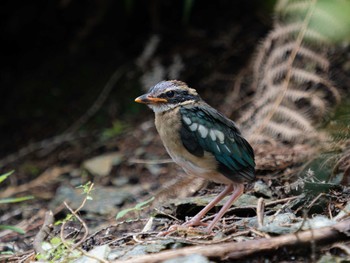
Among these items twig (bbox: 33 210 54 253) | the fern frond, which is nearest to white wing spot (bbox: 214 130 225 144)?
twig (bbox: 33 210 54 253)

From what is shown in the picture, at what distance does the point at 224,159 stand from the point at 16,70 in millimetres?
5305

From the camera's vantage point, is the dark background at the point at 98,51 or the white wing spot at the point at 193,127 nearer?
the white wing spot at the point at 193,127

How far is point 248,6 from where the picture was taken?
777cm

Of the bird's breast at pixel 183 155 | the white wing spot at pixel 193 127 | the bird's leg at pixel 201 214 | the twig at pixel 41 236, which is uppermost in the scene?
the white wing spot at pixel 193 127

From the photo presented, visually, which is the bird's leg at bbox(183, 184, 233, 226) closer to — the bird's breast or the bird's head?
the bird's breast

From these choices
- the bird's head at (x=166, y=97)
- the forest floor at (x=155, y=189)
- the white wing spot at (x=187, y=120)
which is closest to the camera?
the forest floor at (x=155, y=189)

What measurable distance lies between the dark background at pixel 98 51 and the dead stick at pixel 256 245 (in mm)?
4145

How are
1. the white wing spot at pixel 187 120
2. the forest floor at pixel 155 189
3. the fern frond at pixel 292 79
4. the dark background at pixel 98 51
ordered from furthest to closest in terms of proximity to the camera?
the dark background at pixel 98 51 → the fern frond at pixel 292 79 → the white wing spot at pixel 187 120 → the forest floor at pixel 155 189

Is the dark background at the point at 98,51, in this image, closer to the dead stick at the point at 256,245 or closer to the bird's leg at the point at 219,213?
the bird's leg at the point at 219,213

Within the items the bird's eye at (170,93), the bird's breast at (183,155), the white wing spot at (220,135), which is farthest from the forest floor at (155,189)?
the bird's eye at (170,93)

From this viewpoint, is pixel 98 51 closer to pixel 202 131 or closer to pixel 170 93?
pixel 170 93

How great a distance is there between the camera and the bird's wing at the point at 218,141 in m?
3.83

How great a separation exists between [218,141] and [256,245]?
3.40 feet

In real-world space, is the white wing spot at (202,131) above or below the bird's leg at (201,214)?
above
